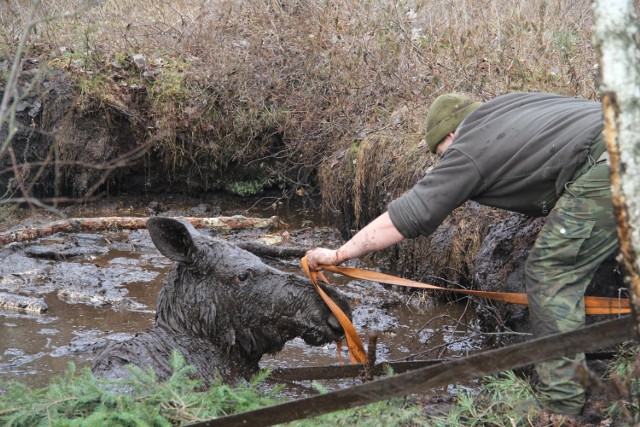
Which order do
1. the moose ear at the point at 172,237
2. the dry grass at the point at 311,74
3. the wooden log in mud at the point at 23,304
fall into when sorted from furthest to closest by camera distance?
the dry grass at the point at 311,74, the wooden log in mud at the point at 23,304, the moose ear at the point at 172,237

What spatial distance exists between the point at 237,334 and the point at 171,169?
27.8ft

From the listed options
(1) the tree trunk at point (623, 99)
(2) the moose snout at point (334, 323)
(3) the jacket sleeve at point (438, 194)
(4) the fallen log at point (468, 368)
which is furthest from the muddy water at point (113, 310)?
(1) the tree trunk at point (623, 99)

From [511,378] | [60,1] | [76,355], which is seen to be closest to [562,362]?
[511,378]

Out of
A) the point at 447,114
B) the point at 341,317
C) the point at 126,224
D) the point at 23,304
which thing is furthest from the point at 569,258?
the point at 126,224

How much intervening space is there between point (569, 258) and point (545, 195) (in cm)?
47

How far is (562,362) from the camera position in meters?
4.20

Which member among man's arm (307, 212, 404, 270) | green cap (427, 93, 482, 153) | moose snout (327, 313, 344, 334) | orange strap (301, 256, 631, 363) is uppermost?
green cap (427, 93, 482, 153)

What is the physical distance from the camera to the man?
4301 millimetres

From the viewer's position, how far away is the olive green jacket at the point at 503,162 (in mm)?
4402

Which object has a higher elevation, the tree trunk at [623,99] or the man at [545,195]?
the tree trunk at [623,99]

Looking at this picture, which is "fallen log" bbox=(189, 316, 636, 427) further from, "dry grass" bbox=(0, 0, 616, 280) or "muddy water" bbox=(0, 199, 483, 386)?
"dry grass" bbox=(0, 0, 616, 280)

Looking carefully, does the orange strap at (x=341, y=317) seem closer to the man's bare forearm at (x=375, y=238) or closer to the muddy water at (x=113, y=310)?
the man's bare forearm at (x=375, y=238)

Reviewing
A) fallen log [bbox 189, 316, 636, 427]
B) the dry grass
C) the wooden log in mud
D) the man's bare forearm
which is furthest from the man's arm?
the wooden log in mud

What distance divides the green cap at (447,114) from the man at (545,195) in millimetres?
237
